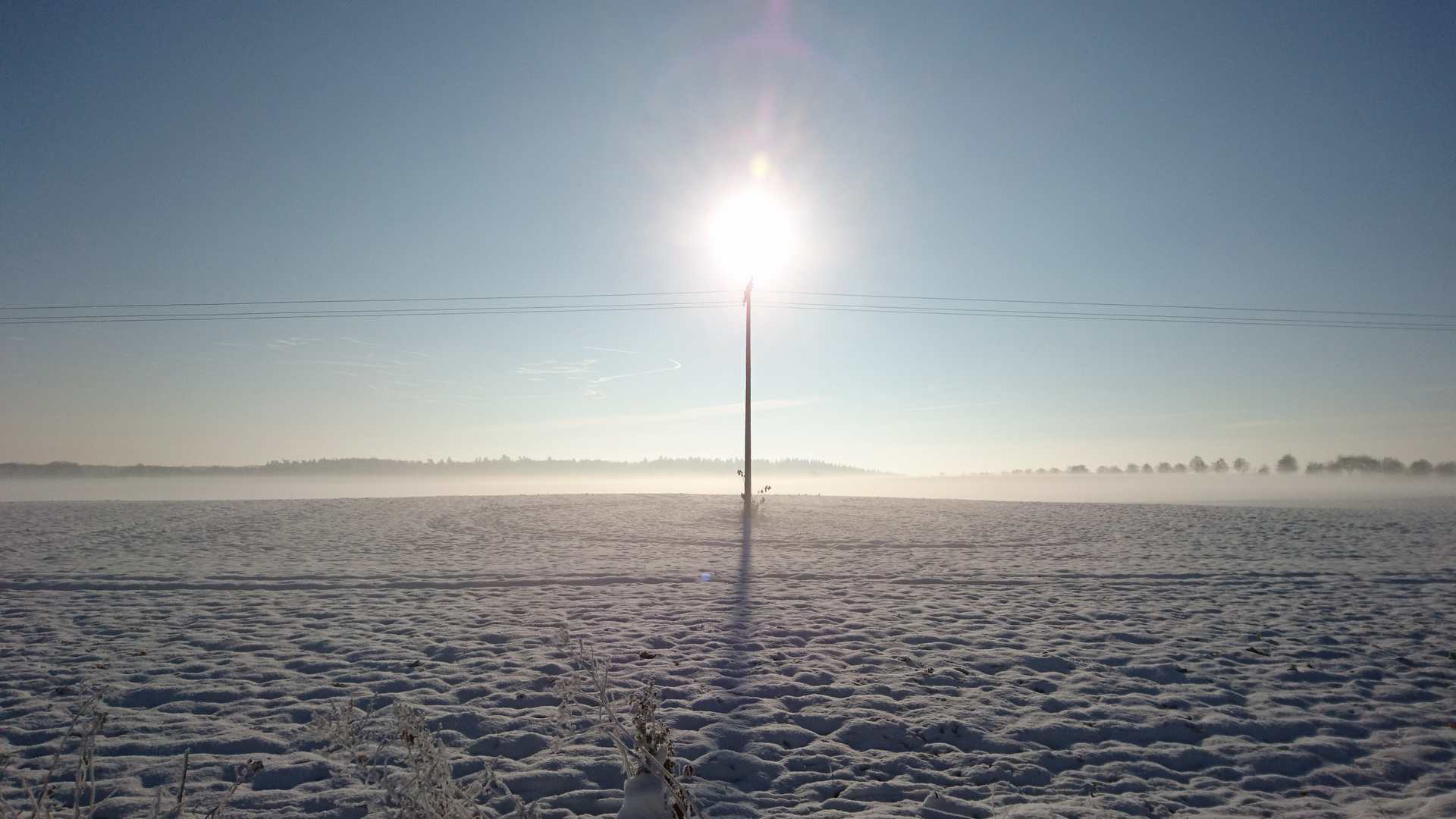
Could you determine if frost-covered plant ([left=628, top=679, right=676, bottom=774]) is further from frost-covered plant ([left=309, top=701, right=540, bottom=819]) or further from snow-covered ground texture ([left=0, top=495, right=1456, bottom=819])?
snow-covered ground texture ([left=0, top=495, right=1456, bottom=819])

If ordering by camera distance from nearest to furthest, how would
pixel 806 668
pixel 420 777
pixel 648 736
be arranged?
pixel 420 777 → pixel 648 736 → pixel 806 668

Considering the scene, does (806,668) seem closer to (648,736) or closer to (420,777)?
(648,736)

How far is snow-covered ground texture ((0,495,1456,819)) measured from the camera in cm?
520

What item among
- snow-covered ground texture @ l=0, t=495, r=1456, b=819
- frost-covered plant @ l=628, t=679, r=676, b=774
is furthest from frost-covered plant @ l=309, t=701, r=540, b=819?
snow-covered ground texture @ l=0, t=495, r=1456, b=819

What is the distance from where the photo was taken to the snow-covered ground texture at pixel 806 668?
5199mm

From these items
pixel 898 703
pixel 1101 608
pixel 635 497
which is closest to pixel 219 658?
pixel 898 703

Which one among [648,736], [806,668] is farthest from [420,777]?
[806,668]

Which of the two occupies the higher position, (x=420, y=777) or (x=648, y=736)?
(x=648, y=736)

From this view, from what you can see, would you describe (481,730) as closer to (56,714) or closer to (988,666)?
(56,714)

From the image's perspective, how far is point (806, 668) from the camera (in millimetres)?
7816

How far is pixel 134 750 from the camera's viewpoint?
18.1 feet

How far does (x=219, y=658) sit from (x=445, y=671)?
9.88 feet

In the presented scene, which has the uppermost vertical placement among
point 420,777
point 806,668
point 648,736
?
point 648,736

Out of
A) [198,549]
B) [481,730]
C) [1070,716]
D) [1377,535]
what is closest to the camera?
[481,730]
